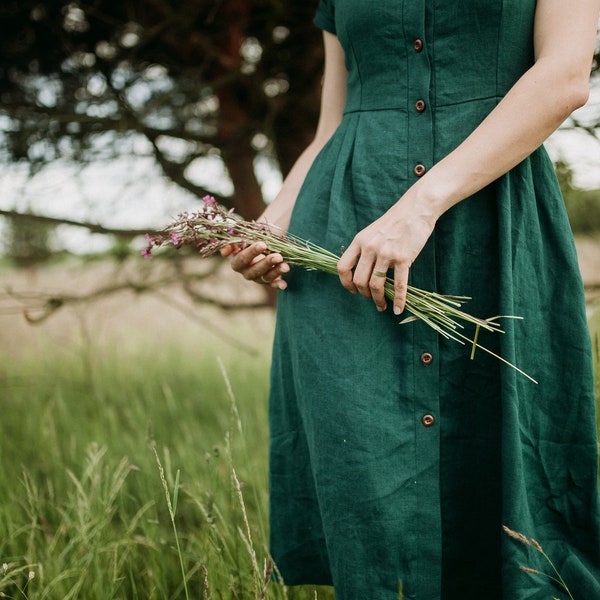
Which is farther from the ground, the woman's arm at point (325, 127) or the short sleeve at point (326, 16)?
the short sleeve at point (326, 16)

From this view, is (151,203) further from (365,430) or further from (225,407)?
(365,430)

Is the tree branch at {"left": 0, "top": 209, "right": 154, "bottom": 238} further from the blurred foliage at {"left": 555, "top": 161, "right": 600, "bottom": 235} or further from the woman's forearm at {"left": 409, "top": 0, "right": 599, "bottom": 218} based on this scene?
the woman's forearm at {"left": 409, "top": 0, "right": 599, "bottom": 218}

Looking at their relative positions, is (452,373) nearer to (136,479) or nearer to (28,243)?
(136,479)

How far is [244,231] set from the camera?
131cm

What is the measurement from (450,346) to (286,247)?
40 cm

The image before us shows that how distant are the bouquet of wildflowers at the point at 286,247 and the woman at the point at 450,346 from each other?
3 centimetres

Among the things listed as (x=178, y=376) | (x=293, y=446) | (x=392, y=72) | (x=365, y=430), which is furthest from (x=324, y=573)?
(x=178, y=376)

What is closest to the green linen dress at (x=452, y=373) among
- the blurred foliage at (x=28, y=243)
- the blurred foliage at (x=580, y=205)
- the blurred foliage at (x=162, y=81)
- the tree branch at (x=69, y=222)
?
the blurred foliage at (x=580, y=205)

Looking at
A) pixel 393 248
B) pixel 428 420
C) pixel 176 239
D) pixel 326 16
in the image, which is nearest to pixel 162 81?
pixel 326 16

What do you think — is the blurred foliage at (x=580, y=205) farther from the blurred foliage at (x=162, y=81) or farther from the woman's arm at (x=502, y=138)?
the woman's arm at (x=502, y=138)

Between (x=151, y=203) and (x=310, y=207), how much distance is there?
6.95 feet

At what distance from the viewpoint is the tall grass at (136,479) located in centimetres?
156

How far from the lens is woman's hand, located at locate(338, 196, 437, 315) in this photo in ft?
3.56

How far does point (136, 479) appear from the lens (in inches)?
94.9
